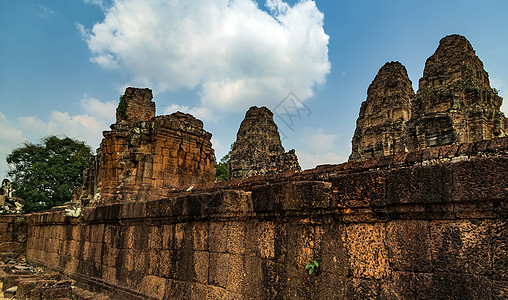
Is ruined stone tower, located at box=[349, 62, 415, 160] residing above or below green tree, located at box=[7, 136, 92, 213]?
above

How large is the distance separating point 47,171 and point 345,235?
36138 mm

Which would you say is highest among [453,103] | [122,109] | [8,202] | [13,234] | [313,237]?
[453,103]

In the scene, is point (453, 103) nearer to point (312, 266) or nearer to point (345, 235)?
point (345, 235)

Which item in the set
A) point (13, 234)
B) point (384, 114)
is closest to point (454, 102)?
point (384, 114)

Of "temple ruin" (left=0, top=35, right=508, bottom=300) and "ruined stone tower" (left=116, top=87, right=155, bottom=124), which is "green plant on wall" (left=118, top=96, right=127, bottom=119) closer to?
"ruined stone tower" (left=116, top=87, right=155, bottom=124)

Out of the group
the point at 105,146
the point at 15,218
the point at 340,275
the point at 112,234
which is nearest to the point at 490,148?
the point at 340,275

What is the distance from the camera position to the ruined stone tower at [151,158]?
10.3 m

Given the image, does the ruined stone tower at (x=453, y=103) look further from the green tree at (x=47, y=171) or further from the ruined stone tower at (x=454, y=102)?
the green tree at (x=47, y=171)

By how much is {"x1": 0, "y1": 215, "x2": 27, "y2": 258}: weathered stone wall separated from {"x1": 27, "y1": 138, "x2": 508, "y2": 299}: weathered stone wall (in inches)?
382

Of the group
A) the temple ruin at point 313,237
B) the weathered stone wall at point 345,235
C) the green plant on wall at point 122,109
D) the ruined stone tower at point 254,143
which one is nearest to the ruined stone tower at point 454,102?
the ruined stone tower at point 254,143

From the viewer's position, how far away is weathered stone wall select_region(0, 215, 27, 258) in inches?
473

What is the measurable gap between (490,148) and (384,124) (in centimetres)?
2626

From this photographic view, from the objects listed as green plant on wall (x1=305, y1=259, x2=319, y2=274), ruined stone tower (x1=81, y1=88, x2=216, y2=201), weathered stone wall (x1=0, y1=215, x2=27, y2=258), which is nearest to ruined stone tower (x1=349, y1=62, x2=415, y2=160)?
ruined stone tower (x1=81, y1=88, x2=216, y2=201)

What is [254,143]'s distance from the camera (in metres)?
32.6
